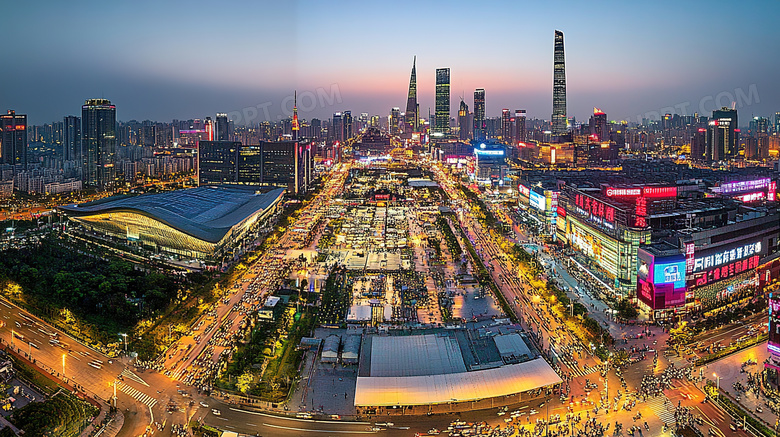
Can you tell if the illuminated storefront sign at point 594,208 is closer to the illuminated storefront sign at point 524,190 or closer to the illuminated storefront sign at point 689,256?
the illuminated storefront sign at point 689,256

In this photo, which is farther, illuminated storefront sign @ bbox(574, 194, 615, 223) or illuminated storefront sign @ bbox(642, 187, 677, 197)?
illuminated storefront sign @ bbox(642, 187, 677, 197)

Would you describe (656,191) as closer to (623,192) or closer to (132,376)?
(623,192)

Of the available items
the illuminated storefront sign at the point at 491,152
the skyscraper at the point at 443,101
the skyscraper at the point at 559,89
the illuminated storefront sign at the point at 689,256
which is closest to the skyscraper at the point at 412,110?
the skyscraper at the point at 443,101

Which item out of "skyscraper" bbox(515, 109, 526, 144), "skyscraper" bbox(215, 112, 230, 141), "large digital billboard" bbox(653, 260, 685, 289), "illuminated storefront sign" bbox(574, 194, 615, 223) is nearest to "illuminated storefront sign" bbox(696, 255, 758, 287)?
"large digital billboard" bbox(653, 260, 685, 289)

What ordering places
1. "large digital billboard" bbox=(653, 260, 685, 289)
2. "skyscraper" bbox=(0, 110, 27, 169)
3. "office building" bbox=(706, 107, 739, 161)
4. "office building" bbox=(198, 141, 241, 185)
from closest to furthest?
1. "large digital billboard" bbox=(653, 260, 685, 289)
2. "office building" bbox=(198, 141, 241, 185)
3. "skyscraper" bbox=(0, 110, 27, 169)
4. "office building" bbox=(706, 107, 739, 161)

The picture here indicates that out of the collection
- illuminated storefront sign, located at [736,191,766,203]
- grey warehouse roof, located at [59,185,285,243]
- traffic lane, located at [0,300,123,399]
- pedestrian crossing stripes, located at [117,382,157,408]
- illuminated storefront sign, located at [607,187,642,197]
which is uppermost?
illuminated storefront sign, located at [607,187,642,197]

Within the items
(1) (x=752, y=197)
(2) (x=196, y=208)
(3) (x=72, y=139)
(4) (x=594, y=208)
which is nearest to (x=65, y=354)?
(2) (x=196, y=208)

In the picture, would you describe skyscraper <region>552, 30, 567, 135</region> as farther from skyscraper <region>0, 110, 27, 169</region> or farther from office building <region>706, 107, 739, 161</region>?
skyscraper <region>0, 110, 27, 169</region>
